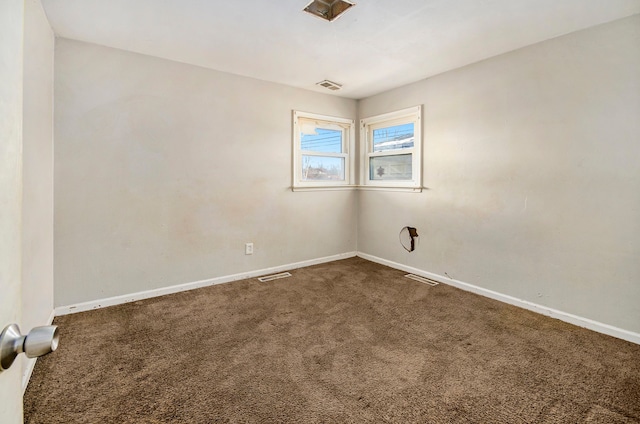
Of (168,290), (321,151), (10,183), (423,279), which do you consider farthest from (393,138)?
(10,183)

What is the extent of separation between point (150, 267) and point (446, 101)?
355 centimetres

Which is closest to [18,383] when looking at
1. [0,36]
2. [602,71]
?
[0,36]

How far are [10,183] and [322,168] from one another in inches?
153

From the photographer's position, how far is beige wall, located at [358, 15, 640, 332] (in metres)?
2.28

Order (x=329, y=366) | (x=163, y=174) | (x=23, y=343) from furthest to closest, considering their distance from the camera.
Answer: (x=163, y=174) → (x=329, y=366) → (x=23, y=343)

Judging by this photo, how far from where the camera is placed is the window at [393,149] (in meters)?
3.76

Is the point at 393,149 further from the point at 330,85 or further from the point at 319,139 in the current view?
the point at 330,85

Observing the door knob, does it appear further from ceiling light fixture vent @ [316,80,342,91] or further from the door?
ceiling light fixture vent @ [316,80,342,91]

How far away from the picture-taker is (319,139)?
4250 mm

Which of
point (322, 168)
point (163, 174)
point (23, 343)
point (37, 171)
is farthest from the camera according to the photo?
point (322, 168)

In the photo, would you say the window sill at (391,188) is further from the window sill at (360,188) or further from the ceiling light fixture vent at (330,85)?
the ceiling light fixture vent at (330,85)

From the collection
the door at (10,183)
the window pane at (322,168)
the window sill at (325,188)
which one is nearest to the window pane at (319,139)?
the window pane at (322,168)

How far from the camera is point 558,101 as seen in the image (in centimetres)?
255

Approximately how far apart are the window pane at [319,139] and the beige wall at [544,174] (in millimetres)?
1199
